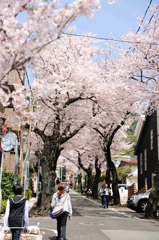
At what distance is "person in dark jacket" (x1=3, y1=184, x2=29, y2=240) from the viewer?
6.70 meters

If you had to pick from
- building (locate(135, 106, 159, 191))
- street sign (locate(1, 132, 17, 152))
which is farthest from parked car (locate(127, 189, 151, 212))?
street sign (locate(1, 132, 17, 152))

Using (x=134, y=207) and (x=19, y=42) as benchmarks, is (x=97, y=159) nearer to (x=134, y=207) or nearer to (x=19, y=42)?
(x=134, y=207)

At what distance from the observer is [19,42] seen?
537 cm

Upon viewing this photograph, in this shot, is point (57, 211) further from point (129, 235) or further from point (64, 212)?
point (129, 235)

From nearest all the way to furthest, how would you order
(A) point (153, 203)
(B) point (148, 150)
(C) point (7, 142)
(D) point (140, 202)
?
(C) point (7, 142) → (A) point (153, 203) → (D) point (140, 202) → (B) point (148, 150)

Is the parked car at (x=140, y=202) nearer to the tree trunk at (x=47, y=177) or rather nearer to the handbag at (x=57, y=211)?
the tree trunk at (x=47, y=177)

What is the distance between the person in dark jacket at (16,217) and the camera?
6.70 meters

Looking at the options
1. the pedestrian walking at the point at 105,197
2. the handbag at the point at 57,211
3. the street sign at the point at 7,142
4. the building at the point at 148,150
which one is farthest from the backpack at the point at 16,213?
the building at the point at 148,150

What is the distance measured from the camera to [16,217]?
6723 mm

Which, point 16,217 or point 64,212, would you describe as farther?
point 64,212

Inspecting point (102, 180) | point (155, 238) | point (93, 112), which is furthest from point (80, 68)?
point (102, 180)

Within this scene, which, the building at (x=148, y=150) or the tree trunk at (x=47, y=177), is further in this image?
the building at (x=148, y=150)

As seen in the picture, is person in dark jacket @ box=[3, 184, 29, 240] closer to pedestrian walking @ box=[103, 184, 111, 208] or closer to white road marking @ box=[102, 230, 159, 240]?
white road marking @ box=[102, 230, 159, 240]

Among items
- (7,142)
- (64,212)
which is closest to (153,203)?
(7,142)
